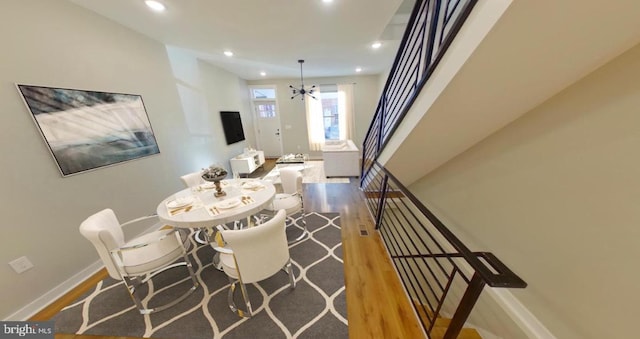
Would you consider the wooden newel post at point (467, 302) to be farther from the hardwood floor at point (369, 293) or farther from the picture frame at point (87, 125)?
the picture frame at point (87, 125)

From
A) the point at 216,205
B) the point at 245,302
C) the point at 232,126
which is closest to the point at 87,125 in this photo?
the point at 216,205

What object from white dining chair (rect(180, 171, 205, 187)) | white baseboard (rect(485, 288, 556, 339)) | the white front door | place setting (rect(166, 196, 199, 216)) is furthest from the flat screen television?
white baseboard (rect(485, 288, 556, 339))

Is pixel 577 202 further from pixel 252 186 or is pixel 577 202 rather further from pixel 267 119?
pixel 267 119

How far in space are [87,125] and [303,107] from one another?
528cm

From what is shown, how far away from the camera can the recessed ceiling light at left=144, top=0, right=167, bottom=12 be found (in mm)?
1978

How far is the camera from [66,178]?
1.89m

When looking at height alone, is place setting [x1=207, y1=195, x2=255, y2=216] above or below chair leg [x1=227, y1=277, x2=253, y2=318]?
above

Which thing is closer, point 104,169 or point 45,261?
point 45,261

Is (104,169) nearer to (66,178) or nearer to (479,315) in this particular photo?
(66,178)

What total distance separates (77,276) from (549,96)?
172 inches

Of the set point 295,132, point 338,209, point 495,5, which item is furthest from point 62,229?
point 295,132

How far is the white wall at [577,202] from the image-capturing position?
3.21 feet

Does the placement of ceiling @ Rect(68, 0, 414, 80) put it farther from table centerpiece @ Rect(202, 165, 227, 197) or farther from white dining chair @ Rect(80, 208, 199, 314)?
white dining chair @ Rect(80, 208, 199, 314)

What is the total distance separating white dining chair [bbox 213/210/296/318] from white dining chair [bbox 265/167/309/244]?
806 mm
